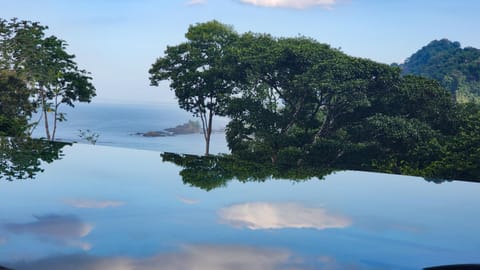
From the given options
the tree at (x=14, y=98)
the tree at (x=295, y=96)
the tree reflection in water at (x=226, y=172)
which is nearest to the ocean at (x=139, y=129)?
the tree at (x=295, y=96)

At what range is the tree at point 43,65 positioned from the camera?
1354 centimetres

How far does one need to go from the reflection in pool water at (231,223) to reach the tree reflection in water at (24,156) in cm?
13

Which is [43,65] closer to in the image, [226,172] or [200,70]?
[200,70]

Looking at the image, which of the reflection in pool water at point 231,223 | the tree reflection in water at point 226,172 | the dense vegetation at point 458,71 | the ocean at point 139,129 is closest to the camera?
the reflection in pool water at point 231,223

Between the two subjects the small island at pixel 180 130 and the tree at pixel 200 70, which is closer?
the tree at pixel 200 70

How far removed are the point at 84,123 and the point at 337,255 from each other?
3497 cm

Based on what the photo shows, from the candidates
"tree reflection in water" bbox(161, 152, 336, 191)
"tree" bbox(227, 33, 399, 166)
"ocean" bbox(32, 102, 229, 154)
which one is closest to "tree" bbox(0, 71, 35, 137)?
"tree" bbox(227, 33, 399, 166)

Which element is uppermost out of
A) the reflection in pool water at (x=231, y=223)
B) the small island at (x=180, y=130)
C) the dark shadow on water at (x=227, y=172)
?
the small island at (x=180, y=130)

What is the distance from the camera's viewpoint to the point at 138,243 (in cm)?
177

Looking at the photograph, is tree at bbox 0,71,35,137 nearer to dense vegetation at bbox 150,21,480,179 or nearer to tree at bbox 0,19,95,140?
tree at bbox 0,19,95,140

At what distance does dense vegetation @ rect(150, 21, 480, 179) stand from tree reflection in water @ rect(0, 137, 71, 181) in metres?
8.61

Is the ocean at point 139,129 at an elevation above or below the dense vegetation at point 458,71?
below

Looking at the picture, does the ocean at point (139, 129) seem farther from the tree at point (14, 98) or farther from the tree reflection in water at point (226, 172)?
the tree reflection in water at point (226, 172)

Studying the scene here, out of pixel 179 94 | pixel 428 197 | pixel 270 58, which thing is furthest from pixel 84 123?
pixel 428 197
